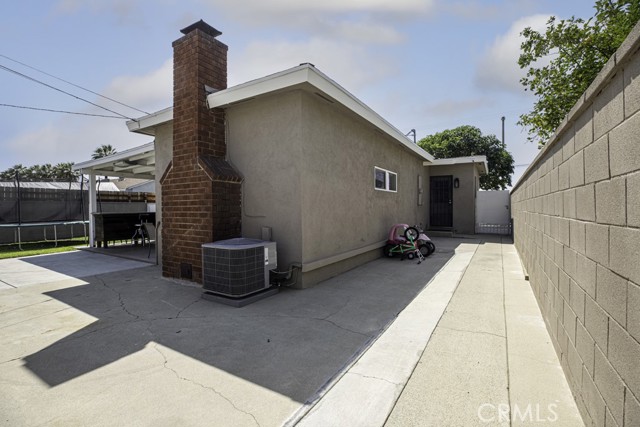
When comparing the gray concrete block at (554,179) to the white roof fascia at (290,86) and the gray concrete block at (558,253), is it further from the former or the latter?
the white roof fascia at (290,86)

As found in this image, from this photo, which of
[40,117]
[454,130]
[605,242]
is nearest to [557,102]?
[605,242]

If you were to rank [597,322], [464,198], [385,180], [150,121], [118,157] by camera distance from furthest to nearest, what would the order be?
1. [464,198]
2. [118,157]
3. [385,180]
4. [150,121]
5. [597,322]

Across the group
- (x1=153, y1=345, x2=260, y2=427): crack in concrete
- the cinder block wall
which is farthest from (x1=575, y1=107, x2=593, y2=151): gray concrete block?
(x1=153, y1=345, x2=260, y2=427): crack in concrete

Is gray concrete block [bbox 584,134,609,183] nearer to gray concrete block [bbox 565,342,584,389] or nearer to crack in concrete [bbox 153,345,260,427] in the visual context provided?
gray concrete block [bbox 565,342,584,389]

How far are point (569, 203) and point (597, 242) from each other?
784mm

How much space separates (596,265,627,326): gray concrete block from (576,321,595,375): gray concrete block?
12.0 inches

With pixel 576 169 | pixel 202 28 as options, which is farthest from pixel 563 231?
pixel 202 28

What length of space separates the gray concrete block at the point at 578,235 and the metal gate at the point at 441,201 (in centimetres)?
1201

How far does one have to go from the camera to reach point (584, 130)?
202 centimetres

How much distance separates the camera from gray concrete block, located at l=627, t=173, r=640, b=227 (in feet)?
4.10

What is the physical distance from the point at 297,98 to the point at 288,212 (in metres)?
1.82

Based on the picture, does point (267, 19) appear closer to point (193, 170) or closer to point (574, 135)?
point (193, 170)

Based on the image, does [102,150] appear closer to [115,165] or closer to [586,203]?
[115,165]

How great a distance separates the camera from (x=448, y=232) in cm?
1299
